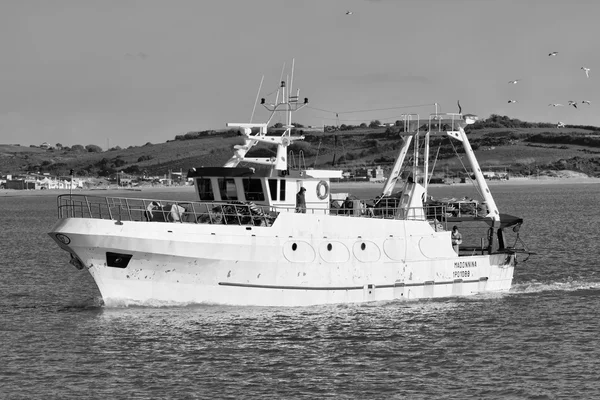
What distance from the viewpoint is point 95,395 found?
2223 cm

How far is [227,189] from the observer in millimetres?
32594

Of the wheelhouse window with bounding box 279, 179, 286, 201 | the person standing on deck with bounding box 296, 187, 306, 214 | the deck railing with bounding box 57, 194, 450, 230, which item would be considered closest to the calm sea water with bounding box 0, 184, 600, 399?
the deck railing with bounding box 57, 194, 450, 230

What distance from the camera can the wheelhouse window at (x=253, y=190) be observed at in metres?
A: 32.3

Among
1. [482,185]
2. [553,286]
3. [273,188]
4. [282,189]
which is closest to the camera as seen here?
[273,188]

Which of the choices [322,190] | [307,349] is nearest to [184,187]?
[322,190]

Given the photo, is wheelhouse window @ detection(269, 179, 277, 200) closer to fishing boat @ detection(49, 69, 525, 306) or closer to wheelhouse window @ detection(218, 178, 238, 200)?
fishing boat @ detection(49, 69, 525, 306)

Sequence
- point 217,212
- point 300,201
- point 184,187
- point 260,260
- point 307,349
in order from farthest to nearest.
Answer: point 184,187 → point 300,201 → point 217,212 → point 260,260 → point 307,349

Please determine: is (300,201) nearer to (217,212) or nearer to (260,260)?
(217,212)

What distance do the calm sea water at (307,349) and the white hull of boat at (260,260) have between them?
524mm

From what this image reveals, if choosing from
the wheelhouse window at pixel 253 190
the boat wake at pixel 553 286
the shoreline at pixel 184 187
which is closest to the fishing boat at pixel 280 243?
the wheelhouse window at pixel 253 190

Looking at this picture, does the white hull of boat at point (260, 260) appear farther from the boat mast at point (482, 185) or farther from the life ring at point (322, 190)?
the boat mast at point (482, 185)

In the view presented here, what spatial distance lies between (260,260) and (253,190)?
3.59 metres

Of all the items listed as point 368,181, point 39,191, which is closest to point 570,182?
point 368,181

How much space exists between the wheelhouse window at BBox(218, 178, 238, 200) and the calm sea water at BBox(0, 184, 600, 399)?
14.7 ft
